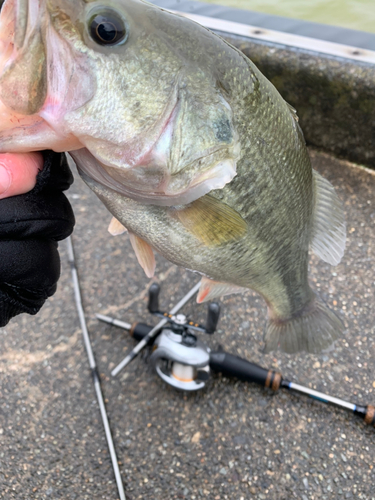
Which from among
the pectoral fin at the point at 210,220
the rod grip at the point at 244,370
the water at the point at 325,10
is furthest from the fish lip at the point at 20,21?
the water at the point at 325,10

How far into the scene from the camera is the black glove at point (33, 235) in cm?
86

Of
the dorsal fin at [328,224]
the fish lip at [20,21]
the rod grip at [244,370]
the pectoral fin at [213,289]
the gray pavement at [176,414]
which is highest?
the fish lip at [20,21]

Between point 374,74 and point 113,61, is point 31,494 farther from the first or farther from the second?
point 374,74

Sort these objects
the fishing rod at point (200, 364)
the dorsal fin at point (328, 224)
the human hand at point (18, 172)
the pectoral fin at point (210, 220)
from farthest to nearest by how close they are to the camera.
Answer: the fishing rod at point (200, 364) < the dorsal fin at point (328, 224) < the pectoral fin at point (210, 220) < the human hand at point (18, 172)

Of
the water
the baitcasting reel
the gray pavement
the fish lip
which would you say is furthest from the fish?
the water

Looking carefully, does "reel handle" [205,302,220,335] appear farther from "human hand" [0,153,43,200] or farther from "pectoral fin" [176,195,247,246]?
"human hand" [0,153,43,200]

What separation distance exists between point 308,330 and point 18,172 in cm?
107

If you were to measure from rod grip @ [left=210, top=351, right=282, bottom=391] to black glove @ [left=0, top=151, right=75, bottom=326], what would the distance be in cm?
83

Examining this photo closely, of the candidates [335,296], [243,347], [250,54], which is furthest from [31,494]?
[250,54]

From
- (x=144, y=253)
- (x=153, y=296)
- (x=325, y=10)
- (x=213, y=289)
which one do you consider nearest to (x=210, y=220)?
(x=144, y=253)

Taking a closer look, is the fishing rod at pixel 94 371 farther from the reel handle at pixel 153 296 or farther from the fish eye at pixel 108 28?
the fish eye at pixel 108 28

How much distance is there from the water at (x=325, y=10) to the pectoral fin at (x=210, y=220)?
3344 mm

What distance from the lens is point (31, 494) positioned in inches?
55.6

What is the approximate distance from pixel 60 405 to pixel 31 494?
32 cm
